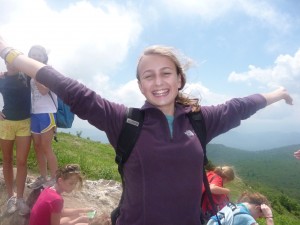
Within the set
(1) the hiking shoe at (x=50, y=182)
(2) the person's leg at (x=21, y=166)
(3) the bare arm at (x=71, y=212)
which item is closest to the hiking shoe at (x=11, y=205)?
(2) the person's leg at (x=21, y=166)

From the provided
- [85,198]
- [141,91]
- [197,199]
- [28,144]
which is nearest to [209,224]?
[197,199]

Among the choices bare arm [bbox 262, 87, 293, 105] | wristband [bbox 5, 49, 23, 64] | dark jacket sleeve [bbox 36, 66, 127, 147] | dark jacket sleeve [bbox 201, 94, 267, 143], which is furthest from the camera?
bare arm [bbox 262, 87, 293, 105]

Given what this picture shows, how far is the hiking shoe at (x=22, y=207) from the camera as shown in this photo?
20.4ft

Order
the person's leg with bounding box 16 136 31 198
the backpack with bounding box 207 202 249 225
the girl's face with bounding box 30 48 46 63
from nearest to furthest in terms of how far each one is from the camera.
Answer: the backpack with bounding box 207 202 249 225, the girl's face with bounding box 30 48 46 63, the person's leg with bounding box 16 136 31 198

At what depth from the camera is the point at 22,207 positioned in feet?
20.5

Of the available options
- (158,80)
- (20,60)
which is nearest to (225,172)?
(158,80)

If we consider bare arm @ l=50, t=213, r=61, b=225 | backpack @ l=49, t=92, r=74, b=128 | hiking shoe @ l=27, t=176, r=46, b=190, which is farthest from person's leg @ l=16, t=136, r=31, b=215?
bare arm @ l=50, t=213, r=61, b=225

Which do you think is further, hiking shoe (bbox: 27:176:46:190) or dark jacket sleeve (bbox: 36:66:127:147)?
hiking shoe (bbox: 27:176:46:190)

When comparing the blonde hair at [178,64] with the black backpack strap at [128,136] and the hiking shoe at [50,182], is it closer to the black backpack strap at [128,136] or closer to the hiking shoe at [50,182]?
the black backpack strap at [128,136]

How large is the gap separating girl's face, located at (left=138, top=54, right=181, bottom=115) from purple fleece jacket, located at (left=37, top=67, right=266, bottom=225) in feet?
0.60

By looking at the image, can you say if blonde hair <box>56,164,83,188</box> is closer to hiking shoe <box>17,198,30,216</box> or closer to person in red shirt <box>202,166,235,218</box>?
hiking shoe <box>17,198,30,216</box>

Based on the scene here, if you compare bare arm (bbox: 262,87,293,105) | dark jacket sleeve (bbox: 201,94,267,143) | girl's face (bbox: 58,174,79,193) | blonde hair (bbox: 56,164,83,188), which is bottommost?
girl's face (bbox: 58,174,79,193)

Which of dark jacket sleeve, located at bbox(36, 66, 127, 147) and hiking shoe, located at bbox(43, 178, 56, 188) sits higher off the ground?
dark jacket sleeve, located at bbox(36, 66, 127, 147)

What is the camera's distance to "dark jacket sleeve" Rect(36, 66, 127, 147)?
2492 mm
